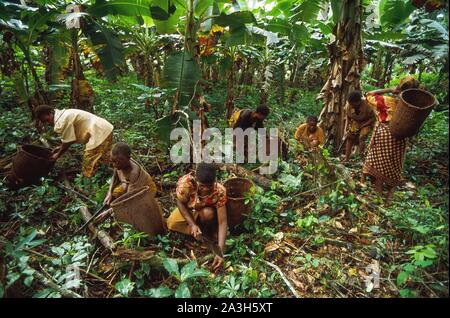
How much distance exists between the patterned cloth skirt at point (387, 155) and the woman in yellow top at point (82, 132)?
3762 mm

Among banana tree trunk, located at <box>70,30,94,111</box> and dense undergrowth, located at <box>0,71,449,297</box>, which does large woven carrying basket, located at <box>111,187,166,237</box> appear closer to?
dense undergrowth, located at <box>0,71,449,297</box>

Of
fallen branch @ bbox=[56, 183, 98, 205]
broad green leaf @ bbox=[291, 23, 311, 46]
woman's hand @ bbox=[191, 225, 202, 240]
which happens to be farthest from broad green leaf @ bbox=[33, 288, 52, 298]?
broad green leaf @ bbox=[291, 23, 311, 46]

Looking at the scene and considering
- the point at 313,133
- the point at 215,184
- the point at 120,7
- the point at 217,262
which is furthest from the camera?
the point at 313,133

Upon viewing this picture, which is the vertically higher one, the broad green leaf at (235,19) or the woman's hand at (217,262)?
the broad green leaf at (235,19)

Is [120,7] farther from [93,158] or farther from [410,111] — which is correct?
[410,111]

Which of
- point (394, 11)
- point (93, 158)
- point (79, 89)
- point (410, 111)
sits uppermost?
point (394, 11)

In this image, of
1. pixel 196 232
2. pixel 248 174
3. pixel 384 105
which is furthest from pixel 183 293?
pixel 384 105

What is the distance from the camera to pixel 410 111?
353 centimetres

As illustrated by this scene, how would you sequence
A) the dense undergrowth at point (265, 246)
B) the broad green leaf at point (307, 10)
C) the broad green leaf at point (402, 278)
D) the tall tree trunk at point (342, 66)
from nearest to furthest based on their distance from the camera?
the broad green leaf at point (402, 278) → the dense undergrowth at point (265, 246) → the tall tree trunk at point (342, 66) → the broad green leaf at point (307, 10)

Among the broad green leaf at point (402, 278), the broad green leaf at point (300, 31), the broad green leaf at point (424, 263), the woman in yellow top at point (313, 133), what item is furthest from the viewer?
the broad green leaf at point (300, 31)

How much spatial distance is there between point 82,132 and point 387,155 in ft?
13.8

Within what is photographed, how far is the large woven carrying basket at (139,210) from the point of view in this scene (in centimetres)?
311

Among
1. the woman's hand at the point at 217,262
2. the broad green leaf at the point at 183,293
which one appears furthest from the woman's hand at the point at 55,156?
the broad green leaf at the point at 183,293

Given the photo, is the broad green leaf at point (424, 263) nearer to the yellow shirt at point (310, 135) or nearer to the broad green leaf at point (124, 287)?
the broad green leaf at point (124, 287)
